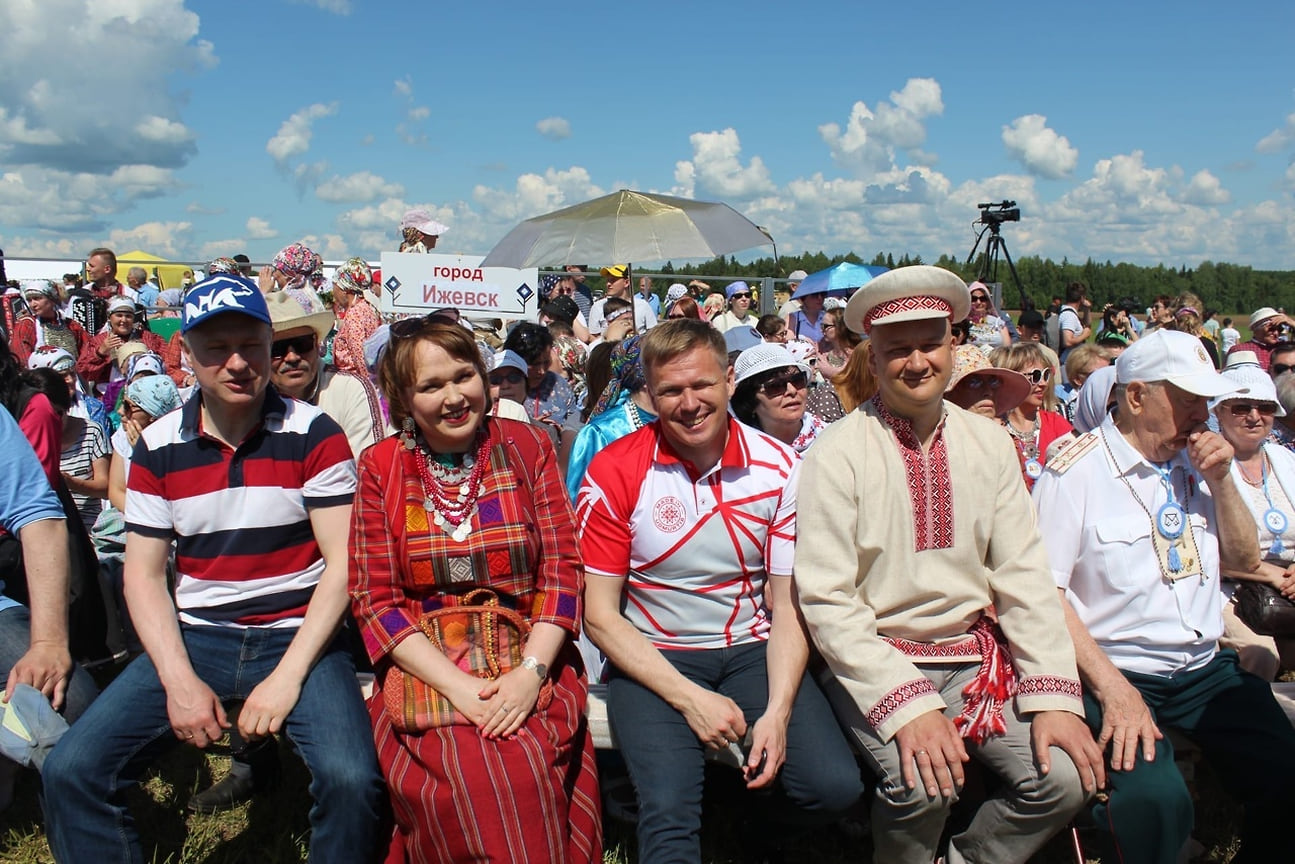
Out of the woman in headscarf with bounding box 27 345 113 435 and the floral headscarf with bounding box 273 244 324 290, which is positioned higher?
the floral headscarf with bounding box 273 244 324 290

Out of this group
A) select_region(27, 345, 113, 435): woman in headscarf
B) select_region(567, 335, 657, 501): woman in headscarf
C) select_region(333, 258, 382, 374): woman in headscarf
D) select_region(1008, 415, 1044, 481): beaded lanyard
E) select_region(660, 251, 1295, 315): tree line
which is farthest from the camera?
select_region(660, 251, 1295, 315): tree line

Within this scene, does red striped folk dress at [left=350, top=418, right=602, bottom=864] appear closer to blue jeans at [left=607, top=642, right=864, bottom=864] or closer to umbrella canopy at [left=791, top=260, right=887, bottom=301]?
blue jeans at [left=607, top=642, right=864, bottom=864]

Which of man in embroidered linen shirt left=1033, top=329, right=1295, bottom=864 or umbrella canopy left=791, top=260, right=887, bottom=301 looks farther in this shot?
umbrella canopy left=791, top=260, right=887, bottom=301

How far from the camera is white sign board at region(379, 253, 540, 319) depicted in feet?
25.4

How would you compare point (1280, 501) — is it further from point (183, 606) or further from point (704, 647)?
point (183, 606)

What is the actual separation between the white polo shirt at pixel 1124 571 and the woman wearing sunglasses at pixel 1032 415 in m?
1.25

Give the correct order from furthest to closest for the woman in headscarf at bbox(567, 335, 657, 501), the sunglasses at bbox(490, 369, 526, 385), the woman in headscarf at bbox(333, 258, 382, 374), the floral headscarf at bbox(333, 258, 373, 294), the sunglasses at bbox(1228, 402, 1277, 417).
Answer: the floral headscarf at bbox(333, 258, 373, 294) < the woman in headscarf at bbox(333, 258, 382, 374) < the sunglasses at bbox(490, 369, 526, 385) < the woman in headscarf at bbox(567, 335, 657, 501) < the sunglasses at bbox(1228, 402, 1277, 417)

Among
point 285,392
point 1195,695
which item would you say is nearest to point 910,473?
point 1195,695

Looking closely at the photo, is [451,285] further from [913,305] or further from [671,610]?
[913,305]

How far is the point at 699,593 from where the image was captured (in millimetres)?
2787

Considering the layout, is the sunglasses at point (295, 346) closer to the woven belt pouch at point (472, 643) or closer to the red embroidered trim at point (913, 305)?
the woven belt pouch at point (472, 643)

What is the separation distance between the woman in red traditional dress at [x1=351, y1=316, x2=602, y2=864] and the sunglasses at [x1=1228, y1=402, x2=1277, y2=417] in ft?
8.31

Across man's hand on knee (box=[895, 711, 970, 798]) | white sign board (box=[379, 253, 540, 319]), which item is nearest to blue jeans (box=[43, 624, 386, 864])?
man's hand on knee (box=[895, 711, 970, 798])

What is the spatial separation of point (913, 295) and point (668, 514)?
0.99 m
